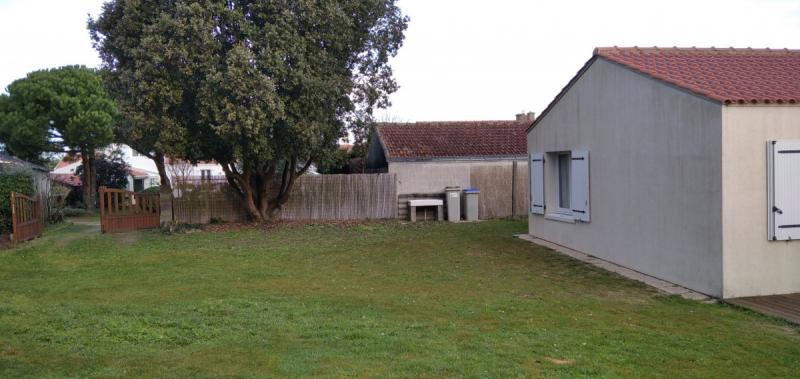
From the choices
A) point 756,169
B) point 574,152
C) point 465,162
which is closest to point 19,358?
point 756,169

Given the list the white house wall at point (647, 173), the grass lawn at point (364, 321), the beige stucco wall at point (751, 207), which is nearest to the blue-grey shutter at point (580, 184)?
the white house wall at point (647, 173)

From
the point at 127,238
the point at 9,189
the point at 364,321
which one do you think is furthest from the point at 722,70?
the point at 9,189

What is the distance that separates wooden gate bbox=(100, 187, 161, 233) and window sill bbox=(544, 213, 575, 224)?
42.4ft

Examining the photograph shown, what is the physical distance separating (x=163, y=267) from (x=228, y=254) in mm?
2008

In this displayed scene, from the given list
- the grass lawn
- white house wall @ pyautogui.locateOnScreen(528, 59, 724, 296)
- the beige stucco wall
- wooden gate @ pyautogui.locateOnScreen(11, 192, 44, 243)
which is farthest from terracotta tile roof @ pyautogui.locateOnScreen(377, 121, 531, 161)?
the beige stucco wall

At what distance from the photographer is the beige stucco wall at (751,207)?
8758 mm

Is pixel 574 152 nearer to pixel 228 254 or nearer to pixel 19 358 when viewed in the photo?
pixel 228 254

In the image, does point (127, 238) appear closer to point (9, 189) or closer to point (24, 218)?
point (24, 218)

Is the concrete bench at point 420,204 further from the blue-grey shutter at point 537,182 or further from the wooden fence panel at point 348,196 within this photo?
the blue-grey shutter at point 537,182

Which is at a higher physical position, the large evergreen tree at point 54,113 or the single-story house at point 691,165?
the large evergreen tree at point 54,113

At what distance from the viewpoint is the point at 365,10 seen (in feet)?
63.4

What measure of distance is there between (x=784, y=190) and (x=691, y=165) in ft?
4.02

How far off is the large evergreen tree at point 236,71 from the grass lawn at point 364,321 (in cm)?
499

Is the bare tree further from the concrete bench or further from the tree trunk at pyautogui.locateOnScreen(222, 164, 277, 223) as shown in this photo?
the concrete bench
